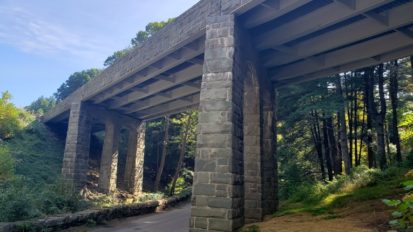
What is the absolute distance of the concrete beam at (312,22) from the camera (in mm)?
7650

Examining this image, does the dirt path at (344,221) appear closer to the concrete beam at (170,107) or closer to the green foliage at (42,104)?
the concrete beam at (170,107)

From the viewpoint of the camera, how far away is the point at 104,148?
20.6m

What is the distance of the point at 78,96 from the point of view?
1934 centimetres

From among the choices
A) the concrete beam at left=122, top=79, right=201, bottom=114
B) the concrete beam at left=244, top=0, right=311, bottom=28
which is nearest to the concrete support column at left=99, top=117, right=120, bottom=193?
the concrete beam at left=122, top=79, right=201, bottom=114

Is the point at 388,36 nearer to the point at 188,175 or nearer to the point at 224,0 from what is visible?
the point at 224,0

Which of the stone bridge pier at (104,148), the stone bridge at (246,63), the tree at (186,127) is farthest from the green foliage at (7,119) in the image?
the tree at (186,127)

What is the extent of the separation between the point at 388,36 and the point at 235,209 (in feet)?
22.3

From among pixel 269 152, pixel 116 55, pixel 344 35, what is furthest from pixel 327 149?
pixel 116 55

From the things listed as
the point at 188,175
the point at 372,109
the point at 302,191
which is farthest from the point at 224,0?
the point at 188,175

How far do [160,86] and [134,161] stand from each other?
761cm

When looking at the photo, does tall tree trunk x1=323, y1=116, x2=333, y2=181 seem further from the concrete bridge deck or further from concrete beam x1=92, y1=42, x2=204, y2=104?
concrete beam x1=92, y1=42, x2=204, y2=104

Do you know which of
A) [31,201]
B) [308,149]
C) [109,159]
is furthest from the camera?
[308,149]

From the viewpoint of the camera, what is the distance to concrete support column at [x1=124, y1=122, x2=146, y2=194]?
2134 cm

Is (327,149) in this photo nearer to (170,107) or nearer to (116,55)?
(170,107)
